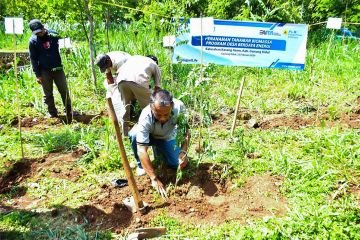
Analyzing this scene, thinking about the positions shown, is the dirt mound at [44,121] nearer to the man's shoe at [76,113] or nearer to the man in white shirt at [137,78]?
the man's shoe at [76,113]

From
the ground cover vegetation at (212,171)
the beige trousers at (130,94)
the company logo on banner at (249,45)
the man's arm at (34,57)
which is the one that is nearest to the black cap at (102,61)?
the beige trousers at (130,94)

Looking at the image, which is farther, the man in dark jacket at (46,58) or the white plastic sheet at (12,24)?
the man in dark jacket at (46,58)

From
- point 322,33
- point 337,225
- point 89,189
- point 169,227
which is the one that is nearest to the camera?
point 337,225

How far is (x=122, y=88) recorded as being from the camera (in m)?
4.57

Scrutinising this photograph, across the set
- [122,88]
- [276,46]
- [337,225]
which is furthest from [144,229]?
[276,46]

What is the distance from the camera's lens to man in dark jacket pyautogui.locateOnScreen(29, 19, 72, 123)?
206 inches

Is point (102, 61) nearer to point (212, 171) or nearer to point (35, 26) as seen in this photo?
point (35, 26)

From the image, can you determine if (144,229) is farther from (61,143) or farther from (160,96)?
(61,143)

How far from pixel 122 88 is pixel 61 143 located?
3.57ft

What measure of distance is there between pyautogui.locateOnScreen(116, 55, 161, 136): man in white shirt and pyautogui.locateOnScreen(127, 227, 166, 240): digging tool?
5.91ft

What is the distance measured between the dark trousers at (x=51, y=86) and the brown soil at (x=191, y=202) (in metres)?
2.10

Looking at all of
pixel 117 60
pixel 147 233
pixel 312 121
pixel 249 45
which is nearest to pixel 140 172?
pixel 147 233

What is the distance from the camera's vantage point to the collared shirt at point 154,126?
11.2 feet

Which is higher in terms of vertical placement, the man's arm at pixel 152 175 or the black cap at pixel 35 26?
the black cap at pixel 35 26
